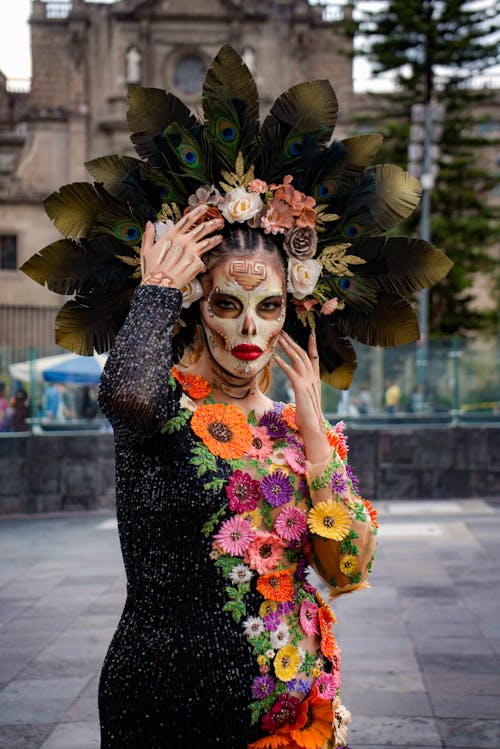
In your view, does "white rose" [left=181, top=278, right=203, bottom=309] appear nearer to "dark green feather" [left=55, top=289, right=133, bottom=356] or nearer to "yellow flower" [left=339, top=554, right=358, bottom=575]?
"dark green feather" [left=55, top=289, right=133, bottom=356]

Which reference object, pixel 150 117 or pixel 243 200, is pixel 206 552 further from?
pixel 150 117

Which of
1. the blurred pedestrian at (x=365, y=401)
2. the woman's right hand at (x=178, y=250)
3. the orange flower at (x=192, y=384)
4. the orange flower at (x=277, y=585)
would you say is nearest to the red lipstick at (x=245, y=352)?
the orange flower at (x=192, y=384)

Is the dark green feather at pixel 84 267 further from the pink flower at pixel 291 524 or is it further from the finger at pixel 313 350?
the pink flower at pixel 291 524

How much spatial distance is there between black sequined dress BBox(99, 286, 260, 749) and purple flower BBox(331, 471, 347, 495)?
292 millimetres

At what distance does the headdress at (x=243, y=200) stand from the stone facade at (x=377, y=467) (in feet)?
34.6

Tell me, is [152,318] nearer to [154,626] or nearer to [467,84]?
[154,626]

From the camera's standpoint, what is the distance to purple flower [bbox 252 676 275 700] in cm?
249

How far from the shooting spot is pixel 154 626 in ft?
8.32

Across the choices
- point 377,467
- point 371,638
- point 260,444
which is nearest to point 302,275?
point 260,444

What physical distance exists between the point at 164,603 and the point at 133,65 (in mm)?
40379

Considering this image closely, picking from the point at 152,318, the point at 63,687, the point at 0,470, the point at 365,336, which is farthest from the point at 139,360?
the point at 0,470

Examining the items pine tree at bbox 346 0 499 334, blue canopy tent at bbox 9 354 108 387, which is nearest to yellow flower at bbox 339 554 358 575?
blue canopy tent at bbox 9 354 108 387

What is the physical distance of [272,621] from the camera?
2551mm

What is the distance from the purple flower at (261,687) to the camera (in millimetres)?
2492
